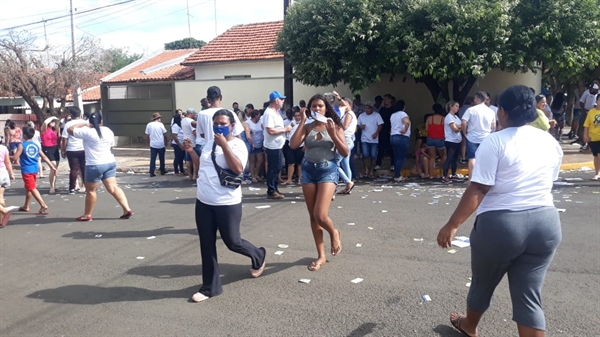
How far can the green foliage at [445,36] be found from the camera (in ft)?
36.7

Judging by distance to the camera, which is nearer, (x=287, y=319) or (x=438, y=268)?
(x=287, y=319)

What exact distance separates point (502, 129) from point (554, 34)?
9.16 m

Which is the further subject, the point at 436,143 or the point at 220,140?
the point at 436,143

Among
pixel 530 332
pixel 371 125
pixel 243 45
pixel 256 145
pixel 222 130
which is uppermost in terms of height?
pixel 243 45

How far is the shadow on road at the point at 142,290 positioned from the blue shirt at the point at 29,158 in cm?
441

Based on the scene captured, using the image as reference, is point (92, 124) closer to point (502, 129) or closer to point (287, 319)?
point (287, 319)

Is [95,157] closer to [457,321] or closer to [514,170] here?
[457,321]

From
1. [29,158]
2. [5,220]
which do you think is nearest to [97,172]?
[5,220]

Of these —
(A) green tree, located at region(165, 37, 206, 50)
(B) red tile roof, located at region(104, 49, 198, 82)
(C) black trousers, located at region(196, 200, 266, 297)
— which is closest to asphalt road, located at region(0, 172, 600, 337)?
(C) black trousers, located at region(196, 200, 266, 297)

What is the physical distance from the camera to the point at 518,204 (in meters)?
3.28

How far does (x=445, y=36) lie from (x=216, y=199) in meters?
7.85

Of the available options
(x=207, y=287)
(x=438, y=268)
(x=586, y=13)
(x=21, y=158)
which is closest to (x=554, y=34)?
(x=586, y=13)

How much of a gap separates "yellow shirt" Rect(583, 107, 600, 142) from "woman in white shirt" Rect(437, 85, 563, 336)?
25.6ft

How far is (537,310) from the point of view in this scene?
3318 millimetres
